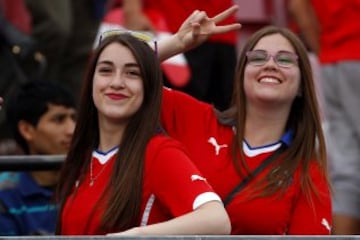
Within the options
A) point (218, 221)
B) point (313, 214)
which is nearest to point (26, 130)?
point (313, 214)

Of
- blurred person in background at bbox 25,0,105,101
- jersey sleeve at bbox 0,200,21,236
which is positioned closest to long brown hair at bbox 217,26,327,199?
jersey sleeve at bbox 0,200,21,236

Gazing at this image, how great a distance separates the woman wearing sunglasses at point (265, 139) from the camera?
17.1ft

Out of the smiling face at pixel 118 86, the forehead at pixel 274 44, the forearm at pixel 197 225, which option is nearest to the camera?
the forearm at pixel 197 225

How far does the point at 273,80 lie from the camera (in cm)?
552

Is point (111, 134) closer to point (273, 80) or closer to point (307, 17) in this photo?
point (273, 80)

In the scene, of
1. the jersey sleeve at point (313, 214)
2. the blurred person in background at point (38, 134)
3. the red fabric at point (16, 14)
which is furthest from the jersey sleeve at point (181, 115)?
the red fabric at point (16, 14)

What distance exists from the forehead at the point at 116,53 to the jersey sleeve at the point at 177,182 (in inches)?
14.7

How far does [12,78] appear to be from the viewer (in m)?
7.91

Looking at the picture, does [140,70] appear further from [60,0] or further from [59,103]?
[60,0]

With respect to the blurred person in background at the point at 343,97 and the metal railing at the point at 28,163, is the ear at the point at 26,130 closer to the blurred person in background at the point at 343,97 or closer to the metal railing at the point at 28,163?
the metal railing at the point at 28,163

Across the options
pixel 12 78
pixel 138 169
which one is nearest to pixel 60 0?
pixel 12 78

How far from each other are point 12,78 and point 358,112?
6.63 feet

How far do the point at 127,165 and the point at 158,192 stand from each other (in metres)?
0.16

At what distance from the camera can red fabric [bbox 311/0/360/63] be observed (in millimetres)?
7160
